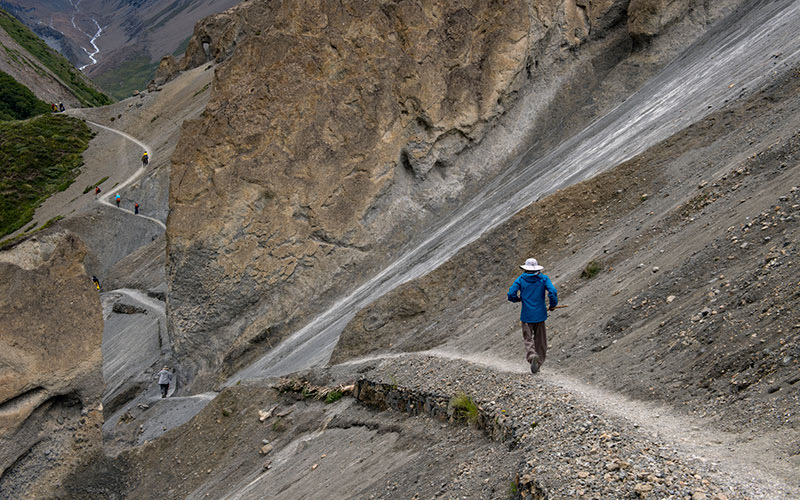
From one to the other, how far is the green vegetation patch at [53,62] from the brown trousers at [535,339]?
112392 millimetres

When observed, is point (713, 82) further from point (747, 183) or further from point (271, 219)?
point (271, 219)

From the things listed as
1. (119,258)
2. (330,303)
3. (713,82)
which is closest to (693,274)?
(713,82)

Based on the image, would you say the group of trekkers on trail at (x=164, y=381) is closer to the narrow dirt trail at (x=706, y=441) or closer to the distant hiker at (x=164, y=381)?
the distant hiker at (x=164, y=381)

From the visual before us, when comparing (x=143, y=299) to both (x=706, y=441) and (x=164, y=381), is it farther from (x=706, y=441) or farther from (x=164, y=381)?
(x=706, y=441)

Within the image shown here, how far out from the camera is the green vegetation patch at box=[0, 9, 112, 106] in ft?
369

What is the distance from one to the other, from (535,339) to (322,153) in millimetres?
16869

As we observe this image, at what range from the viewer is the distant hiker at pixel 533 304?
31.2ft

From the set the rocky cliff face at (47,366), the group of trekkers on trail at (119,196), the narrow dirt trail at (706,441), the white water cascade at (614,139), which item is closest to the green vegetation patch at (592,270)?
the narrow dirt trail at (706,441)

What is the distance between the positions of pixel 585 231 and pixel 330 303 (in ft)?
38.7

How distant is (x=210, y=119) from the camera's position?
24.9 m

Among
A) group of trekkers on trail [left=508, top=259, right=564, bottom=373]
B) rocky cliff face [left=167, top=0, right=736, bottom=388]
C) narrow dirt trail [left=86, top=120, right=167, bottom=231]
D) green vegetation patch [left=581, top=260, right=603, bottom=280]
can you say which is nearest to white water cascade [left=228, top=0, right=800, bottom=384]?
rocky cliff face [left=167, top=0, right=736, bottom=388]

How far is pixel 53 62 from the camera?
11994cm

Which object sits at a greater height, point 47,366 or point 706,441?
point 47,366

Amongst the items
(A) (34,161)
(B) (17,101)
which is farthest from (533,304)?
(B) (17,101)
